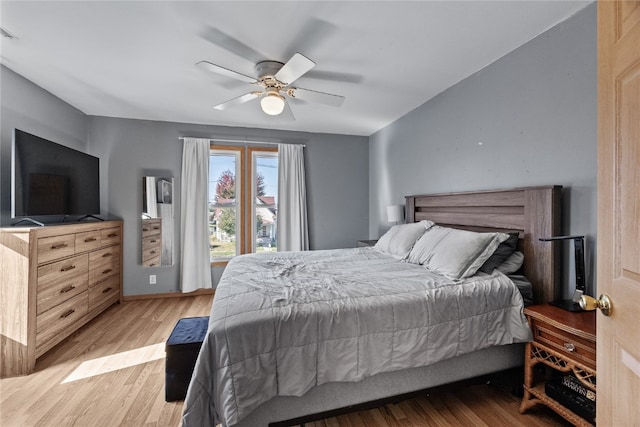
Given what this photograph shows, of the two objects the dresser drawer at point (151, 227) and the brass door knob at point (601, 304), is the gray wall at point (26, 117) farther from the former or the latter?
the brass door knob at point (601, 304)

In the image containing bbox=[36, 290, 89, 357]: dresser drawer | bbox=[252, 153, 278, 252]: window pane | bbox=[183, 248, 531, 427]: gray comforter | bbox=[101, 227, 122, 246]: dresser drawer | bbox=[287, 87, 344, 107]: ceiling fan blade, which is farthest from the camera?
bbox=[252, 153, 278, 252]: window pane

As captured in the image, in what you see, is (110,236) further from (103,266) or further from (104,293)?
(104,293)

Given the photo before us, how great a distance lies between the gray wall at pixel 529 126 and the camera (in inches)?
67.7

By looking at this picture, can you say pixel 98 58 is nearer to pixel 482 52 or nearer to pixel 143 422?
pixel 143 422

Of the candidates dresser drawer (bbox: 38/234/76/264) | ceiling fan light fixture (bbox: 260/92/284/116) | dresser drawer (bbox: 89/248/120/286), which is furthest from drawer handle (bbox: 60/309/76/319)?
ceiling fan light fixture (bbox: 260/92/284/116)

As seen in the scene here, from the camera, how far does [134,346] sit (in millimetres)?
2469

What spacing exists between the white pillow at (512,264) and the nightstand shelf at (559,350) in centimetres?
32

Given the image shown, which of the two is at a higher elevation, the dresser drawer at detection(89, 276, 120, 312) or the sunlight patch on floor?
the dresser drawer at detection(89, 276, 120, 312)

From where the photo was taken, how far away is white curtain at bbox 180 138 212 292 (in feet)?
12.5

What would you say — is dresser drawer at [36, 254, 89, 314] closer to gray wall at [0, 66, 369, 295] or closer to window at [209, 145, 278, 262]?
gray wall at [0, 66, 369, 295]

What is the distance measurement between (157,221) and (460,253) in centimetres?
373

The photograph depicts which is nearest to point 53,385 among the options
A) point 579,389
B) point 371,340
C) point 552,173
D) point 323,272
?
point 323,272

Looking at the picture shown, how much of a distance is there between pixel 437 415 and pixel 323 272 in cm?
112

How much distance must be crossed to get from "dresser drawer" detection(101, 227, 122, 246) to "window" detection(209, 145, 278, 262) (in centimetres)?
112
